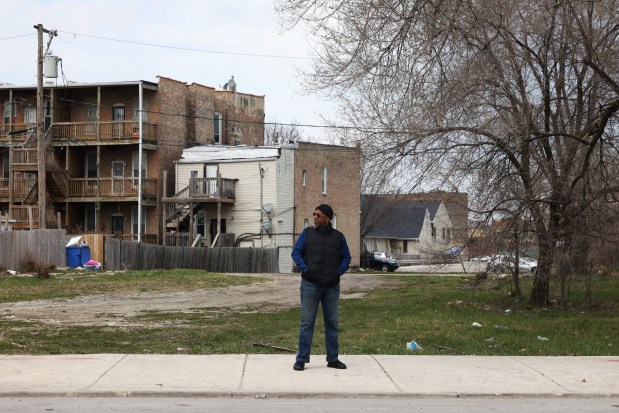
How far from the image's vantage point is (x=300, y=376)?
10.5 m

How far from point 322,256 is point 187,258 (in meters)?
33.1

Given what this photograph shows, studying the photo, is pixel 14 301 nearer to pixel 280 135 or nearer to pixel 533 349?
pixel 533 349

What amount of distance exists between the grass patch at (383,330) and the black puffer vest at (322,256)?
2.46 meters

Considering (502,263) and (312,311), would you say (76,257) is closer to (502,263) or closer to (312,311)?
(502,263)

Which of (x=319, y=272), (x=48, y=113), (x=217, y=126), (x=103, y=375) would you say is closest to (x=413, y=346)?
(x=319, y=272)

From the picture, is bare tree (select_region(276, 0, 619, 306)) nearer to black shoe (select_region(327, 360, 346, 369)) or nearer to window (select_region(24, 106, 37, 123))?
black shoe (select_region(327, 360, 346, 369))

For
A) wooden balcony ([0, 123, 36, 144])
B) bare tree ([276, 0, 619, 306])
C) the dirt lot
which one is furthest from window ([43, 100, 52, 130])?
bare tree ([276, 0, 619, 306])

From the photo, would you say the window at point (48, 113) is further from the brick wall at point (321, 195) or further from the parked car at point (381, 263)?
the parked car at point (381, 263)

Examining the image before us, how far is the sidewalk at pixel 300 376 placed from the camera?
31.7 feet

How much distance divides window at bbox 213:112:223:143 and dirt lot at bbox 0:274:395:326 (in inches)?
1052

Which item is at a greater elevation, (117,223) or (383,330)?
(117,223)

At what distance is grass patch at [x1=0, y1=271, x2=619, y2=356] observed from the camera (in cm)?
1326

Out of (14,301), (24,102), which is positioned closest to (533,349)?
(14,301)

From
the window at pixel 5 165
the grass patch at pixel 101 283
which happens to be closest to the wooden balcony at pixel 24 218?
→ the window at pixel 5 165
